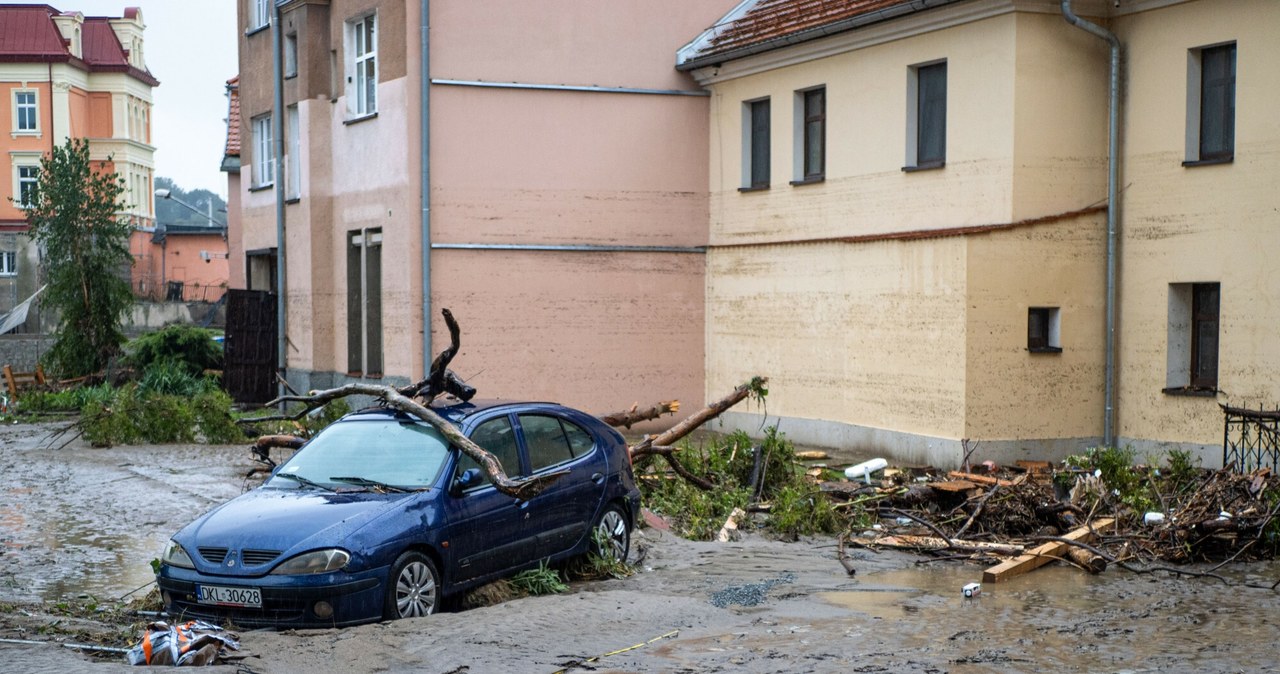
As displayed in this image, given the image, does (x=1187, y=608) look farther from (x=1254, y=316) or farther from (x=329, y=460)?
(x=1254, y=316)

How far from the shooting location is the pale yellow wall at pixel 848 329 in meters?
19.6

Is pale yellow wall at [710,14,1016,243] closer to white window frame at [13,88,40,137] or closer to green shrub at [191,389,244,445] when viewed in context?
green shrub at [191,389,244,445]

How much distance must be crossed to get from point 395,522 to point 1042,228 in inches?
491

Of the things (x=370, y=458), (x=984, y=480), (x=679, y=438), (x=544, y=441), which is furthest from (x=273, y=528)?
(x=984, y=480)

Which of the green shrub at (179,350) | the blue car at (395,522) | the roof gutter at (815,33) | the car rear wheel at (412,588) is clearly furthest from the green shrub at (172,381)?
the car rear wheel at (412,588)

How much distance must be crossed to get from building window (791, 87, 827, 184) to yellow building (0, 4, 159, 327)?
43002 millimetres

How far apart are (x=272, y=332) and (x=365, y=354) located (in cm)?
435

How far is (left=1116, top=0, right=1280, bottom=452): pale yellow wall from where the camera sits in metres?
17.3

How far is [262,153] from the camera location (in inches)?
1248

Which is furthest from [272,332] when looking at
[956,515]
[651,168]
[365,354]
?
[956,515]

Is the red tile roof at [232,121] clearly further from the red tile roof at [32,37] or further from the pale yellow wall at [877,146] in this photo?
the red tile roof at [32,37]

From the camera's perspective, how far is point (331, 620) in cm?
887

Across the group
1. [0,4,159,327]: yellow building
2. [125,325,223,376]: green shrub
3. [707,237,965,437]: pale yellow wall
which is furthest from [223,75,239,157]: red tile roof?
[0,4,159,327]: yellow building

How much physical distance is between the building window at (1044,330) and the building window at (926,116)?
2.65 m
